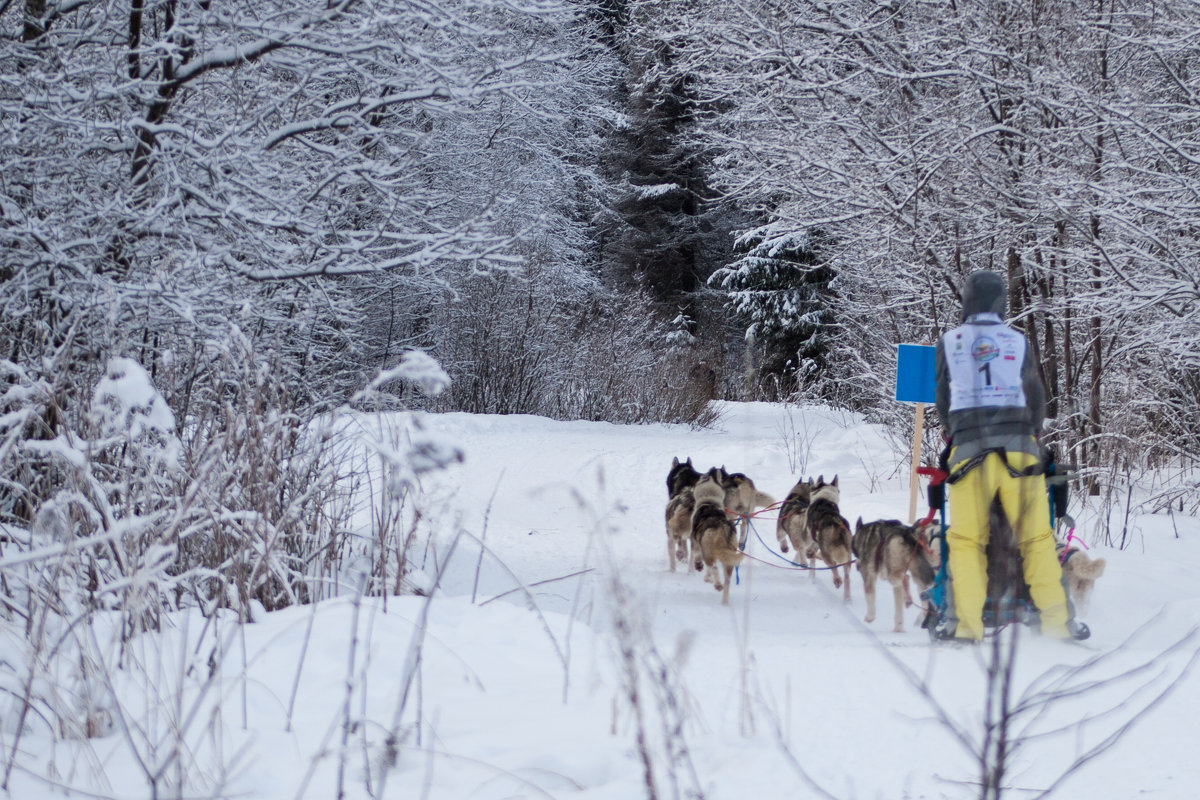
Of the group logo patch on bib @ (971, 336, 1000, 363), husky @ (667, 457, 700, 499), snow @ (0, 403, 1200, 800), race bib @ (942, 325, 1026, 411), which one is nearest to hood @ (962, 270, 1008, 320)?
race bib @ (942, 325, 1026, 411)

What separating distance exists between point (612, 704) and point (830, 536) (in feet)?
12.9

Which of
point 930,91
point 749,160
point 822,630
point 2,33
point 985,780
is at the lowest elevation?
point 822,630

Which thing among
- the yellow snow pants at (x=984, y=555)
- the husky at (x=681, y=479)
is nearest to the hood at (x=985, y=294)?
the yellow snow pants at (x=984, y=555)

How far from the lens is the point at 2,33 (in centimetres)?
556

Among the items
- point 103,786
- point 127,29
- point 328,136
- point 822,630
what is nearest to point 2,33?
point 127,29

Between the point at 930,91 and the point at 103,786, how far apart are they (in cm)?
1011

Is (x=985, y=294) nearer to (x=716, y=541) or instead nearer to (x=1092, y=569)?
(x=1092, y=569)

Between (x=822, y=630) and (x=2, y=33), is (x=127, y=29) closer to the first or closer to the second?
(x=2, y=33)

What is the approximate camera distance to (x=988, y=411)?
16.2ft

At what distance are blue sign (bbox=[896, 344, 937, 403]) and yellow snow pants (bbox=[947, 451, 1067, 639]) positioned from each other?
254cm

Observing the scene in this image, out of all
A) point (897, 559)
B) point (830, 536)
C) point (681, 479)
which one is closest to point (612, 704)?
point (897, 559)

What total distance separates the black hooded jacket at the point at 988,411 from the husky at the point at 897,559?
0.84 meters

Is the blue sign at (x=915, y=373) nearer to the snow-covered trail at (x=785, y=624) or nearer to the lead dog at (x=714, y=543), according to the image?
the snow-covered trail at (x=785, y=624)

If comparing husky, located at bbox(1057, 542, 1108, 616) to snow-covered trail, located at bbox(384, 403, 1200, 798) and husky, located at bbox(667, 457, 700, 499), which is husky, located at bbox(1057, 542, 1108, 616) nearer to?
snow-covered trail, located at bbox(384, 403, 1200, 798)
